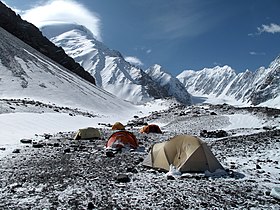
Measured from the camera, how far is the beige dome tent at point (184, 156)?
15.8 m

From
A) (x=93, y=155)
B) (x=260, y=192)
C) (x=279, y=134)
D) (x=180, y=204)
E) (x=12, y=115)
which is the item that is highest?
(x=279, y=134)

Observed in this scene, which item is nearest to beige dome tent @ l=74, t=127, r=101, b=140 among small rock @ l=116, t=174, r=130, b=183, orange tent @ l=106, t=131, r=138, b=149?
orange tent @ l=106, t=131, r=138, b=149

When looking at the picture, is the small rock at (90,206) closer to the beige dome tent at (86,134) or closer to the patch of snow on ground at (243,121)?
the beige dome tent at (86,134)

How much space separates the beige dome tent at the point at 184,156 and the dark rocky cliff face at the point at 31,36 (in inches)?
5153

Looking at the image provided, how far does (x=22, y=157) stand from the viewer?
63.1 ft

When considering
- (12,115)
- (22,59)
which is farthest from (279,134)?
(22,59)

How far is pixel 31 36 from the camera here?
145750mm

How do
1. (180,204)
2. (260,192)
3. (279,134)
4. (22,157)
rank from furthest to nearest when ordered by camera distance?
(279,134) < (22,157) < (260,192) < (180,204)

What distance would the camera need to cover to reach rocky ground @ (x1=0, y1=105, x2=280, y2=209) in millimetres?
11312

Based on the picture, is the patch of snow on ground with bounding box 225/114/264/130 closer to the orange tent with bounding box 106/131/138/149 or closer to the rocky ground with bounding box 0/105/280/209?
the rocky ground with bounding box 0/105/280/209

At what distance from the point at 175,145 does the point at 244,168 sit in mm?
3716

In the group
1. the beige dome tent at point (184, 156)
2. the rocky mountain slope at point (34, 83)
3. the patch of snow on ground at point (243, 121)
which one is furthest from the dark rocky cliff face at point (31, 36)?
the beige dome tent at point (184, 156)

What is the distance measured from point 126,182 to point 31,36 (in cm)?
14446

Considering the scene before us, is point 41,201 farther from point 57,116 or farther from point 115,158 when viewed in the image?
point 57,116
